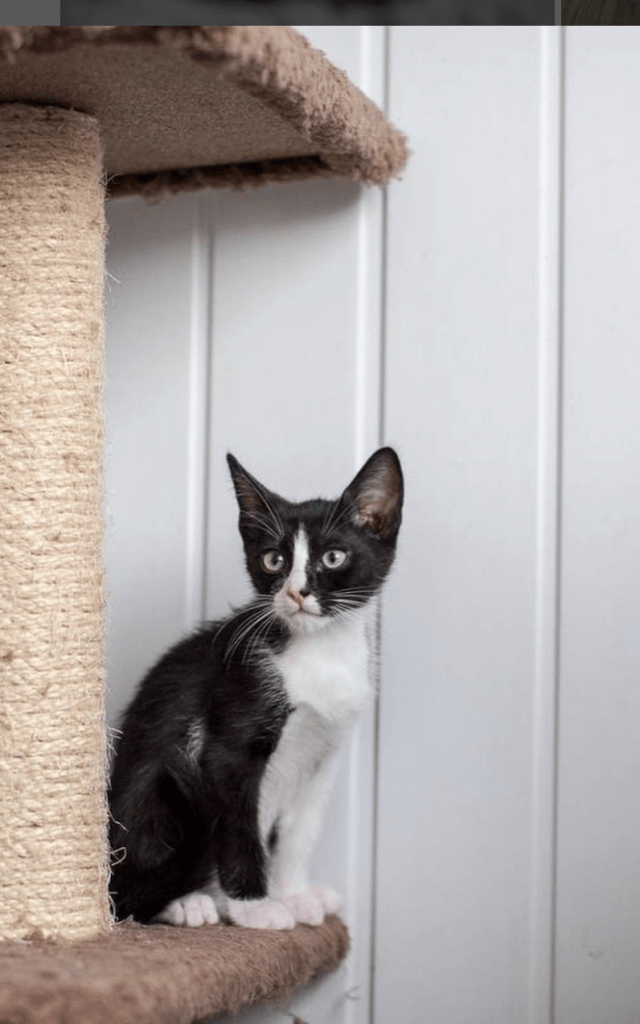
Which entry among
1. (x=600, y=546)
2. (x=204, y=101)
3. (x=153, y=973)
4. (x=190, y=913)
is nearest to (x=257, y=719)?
(x=190, y=913)

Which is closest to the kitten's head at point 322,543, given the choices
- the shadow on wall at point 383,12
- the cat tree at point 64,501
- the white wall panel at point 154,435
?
the cat tree at point 64,501

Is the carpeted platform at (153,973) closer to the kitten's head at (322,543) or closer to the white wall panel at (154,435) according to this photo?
the kitten's head at (322,543)

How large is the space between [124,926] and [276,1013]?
326mm

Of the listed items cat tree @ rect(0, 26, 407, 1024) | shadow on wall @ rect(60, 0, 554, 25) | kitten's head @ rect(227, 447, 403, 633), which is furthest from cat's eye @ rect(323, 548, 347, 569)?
shadow on wall @ rect(60, 0, 554, 25)

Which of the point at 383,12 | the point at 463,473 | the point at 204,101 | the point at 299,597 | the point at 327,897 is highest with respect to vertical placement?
the point at 383,12

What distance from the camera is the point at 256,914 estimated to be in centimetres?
123

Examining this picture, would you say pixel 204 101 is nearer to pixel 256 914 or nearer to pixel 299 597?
pixel 299 597

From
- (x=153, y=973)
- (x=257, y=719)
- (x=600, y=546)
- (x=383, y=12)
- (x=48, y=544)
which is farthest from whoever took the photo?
(x=383, y=12)

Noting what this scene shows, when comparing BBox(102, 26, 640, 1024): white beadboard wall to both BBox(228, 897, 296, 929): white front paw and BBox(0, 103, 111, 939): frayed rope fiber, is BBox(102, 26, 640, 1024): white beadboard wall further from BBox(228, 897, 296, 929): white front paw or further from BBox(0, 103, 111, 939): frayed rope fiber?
BBox(0, 103, 111, 939): frayed rope fiber

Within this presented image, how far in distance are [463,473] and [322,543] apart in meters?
0.25

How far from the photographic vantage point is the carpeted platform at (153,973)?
0.92 metres

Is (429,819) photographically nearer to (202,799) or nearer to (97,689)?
(202,799)

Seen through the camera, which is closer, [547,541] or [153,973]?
[153,973]

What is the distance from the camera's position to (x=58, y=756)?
113cm
